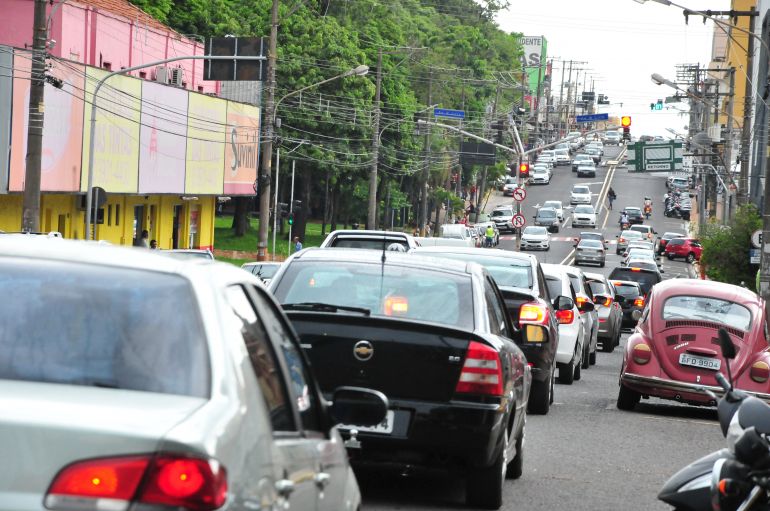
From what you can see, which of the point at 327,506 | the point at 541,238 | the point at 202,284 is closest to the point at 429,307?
the point at 327,506

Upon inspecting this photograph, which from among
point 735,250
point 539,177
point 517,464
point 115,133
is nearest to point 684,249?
point 735,250

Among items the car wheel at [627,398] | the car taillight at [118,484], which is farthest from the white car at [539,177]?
the car taillight at [118,484]

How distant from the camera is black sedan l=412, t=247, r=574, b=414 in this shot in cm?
1564

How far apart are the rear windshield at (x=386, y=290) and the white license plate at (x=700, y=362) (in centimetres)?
744

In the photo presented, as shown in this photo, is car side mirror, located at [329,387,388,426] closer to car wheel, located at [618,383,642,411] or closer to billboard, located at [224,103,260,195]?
car wheel, located at [618,383,642,411]

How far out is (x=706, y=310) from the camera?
56.7 ft

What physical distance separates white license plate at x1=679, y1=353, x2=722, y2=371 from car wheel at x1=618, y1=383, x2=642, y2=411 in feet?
2.52

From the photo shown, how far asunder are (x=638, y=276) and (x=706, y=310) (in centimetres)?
2863

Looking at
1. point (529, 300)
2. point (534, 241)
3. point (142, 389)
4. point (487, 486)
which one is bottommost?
point (534, 241)

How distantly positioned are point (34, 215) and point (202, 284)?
2513 cm

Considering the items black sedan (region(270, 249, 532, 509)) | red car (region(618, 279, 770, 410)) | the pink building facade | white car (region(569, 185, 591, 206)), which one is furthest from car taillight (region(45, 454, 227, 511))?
white car (region(569, 185, 591, 206))

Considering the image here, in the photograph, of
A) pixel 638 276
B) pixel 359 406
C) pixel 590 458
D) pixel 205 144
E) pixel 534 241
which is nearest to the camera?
pixel 359 406

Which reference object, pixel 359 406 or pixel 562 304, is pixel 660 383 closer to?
pixel 562 304

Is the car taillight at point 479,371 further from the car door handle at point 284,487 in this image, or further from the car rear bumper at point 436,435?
the car door handle at point 284,487
